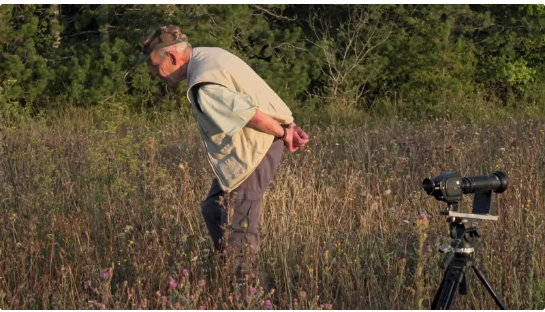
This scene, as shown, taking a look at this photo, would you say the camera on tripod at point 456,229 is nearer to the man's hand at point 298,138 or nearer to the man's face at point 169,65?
the man's hand at point 298,138

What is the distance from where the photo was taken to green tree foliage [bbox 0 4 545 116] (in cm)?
1486

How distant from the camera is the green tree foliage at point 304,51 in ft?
48.8

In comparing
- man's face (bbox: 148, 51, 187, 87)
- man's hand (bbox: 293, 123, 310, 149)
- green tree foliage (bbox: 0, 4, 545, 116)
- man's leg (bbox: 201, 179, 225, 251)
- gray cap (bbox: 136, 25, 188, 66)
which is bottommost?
green tree foliage (bbox: 0, 4, 545, 116)

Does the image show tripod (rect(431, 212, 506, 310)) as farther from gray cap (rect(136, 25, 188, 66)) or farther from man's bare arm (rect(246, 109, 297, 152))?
gray cap (rect(136, 25, 188, 66))

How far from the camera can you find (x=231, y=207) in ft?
13.1

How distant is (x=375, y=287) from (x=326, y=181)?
2311 millimetres

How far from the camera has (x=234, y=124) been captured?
394 centimetres

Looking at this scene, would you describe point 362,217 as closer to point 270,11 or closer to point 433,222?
point 433,222

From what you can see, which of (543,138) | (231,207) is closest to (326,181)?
(543,138)

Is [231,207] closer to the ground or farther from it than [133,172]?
farther from it

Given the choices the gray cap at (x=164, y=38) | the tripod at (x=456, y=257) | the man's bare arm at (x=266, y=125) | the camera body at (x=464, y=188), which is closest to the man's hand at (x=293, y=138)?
the man's bare arm at (x=266, y=125)

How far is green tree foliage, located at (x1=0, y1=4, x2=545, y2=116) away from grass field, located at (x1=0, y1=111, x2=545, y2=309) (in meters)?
7.93

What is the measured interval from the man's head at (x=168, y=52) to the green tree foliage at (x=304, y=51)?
10.0m

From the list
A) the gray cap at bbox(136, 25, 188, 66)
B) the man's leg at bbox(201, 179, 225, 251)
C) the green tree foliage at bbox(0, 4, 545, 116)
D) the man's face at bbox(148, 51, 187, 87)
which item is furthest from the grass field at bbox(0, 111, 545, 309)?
the green tree foliage at bbox(0, 4, 545, 116)
